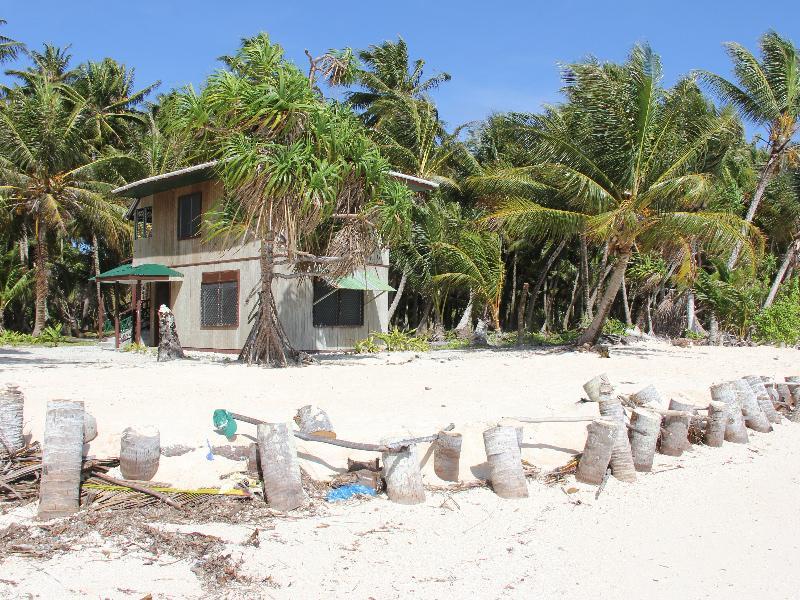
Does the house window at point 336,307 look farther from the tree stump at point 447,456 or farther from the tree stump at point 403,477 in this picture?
the tree stump at point 403,477

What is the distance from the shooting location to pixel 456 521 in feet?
20.0

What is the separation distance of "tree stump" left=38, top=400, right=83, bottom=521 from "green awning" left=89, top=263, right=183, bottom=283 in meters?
13.4

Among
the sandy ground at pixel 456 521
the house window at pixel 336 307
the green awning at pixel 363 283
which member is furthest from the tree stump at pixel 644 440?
the house window at pixel 336 307

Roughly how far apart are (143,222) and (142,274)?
377cm

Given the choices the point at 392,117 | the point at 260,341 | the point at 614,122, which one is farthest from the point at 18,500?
the point at 392,117

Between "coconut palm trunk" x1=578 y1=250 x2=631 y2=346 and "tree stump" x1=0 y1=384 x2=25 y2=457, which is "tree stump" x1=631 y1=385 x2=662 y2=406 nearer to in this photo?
"tree stump" x1=0 y1=384 x2=25 y2=457

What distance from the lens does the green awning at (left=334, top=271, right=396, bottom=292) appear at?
17125 millimetres

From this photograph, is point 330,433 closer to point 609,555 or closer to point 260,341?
point 609,555

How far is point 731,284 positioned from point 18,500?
779 inches

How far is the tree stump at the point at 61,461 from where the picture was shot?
5.61m

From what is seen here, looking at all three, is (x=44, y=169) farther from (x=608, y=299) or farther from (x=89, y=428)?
(x=89, y=428)

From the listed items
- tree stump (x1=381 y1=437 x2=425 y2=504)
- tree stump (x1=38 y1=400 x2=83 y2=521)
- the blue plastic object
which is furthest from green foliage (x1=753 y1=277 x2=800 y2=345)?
tree stump (x1=38 y1=400 x2=83 y2=521)

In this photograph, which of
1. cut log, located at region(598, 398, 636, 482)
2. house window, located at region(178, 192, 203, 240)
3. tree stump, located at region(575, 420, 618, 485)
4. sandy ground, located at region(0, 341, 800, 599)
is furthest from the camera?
house window, located at region(178, 192, 203, 240)

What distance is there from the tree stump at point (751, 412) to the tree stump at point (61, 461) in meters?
8.42
